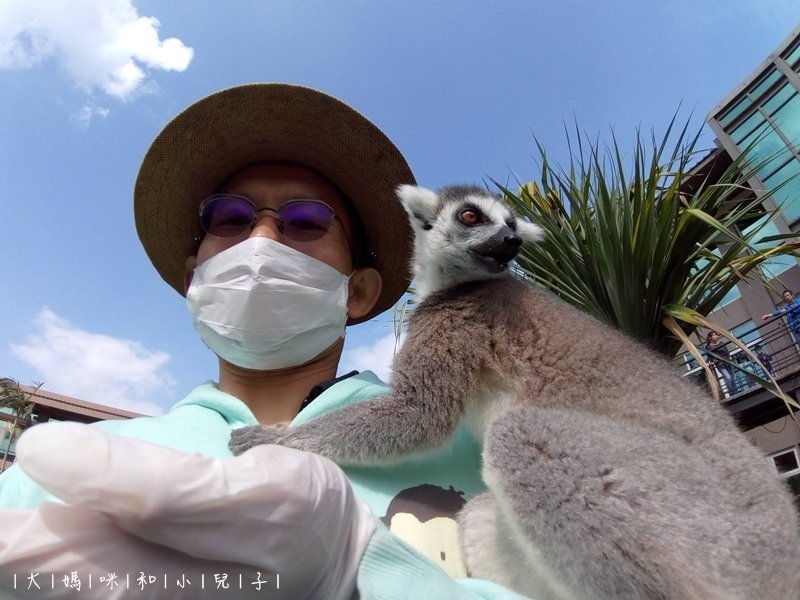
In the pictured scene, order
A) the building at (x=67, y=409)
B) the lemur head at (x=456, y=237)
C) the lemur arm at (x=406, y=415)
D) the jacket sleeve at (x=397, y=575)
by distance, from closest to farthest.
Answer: the jacket sleeve at (x=397, y=575) → the lemur arm at (x=406, y=415) → the lemur head at (x=456, y=237) → the building at (x=67, y=409)

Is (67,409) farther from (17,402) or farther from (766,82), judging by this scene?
(766,82)

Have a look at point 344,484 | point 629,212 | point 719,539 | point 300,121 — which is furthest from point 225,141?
point 629,212

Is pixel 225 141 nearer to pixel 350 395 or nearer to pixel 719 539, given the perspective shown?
pixel 350 395

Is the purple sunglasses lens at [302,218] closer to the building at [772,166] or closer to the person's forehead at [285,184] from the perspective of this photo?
the person's forehead at [285,184]

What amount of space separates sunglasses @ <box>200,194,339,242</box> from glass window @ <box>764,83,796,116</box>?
61.2ft

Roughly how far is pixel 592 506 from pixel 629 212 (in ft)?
11.3

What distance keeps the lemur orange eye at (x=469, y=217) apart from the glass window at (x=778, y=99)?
17.5 meters

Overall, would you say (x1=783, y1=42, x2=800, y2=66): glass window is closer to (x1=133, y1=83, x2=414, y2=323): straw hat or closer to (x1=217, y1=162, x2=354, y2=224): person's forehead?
(x1=133, y1=83, x2=414, y2=323): straw hat

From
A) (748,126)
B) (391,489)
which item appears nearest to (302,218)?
(391,489)

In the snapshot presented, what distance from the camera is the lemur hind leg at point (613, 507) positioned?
1.53 metres

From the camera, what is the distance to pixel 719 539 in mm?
1582

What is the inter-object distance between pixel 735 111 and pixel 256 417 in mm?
20472

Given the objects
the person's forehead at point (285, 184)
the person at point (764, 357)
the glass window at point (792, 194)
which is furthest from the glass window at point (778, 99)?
the person's forehead at point (285, 184)

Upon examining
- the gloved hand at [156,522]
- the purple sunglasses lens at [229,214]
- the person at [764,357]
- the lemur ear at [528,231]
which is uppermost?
the person at [764,357]
